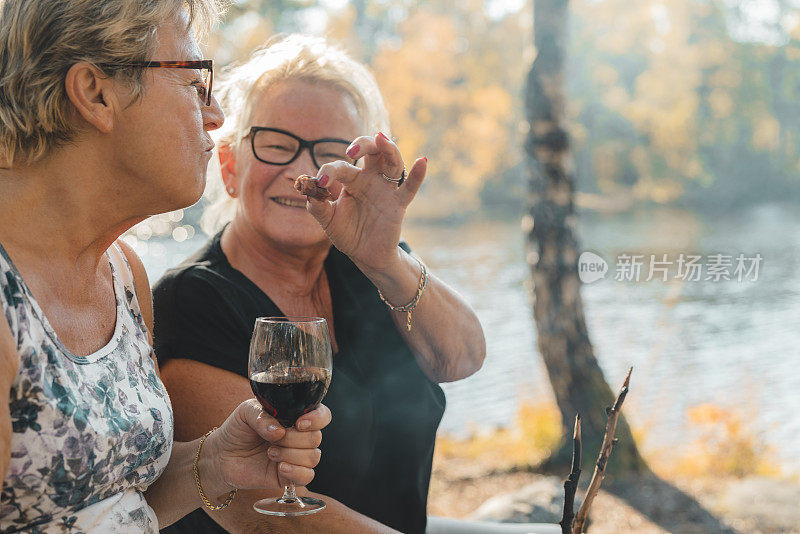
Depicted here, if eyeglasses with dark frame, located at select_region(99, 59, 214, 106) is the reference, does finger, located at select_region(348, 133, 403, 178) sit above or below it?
below

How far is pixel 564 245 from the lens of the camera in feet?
15.9

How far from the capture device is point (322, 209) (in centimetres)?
168

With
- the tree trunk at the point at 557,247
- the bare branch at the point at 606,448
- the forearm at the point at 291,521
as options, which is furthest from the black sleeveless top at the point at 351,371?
the tree trunk at the point at 557,247

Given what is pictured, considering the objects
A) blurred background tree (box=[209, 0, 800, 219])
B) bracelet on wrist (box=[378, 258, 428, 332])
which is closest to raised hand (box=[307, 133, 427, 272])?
bracelet on wrist (box=[378, 258, 428, 332])

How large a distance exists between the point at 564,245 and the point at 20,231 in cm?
390

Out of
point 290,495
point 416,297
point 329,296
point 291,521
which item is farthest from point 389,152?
point 291,521

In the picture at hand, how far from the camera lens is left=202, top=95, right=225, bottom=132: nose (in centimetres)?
151

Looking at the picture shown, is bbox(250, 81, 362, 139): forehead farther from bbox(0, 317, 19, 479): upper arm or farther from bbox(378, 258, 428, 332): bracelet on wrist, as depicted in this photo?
bbox(0, 317, 19, 479): upper arm

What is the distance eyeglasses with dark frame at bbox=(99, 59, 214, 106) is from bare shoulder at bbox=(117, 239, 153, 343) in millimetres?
454

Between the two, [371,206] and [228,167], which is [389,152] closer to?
[371,206]

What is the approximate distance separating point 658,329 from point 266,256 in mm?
10641

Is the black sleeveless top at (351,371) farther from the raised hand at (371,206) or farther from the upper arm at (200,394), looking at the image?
the raised hand at (371,206)

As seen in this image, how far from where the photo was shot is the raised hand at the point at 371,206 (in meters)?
1.66

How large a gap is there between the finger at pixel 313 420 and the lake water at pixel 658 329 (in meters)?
3.89
